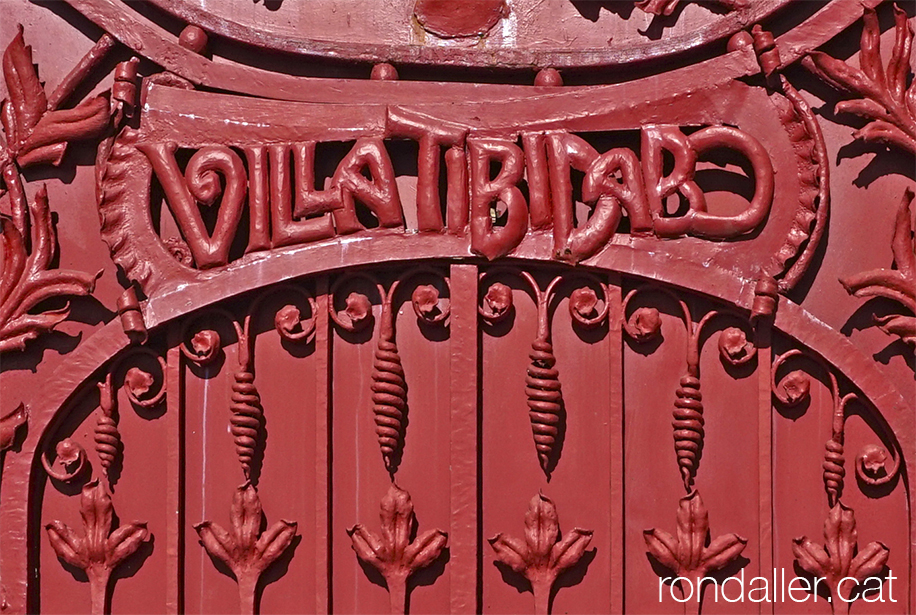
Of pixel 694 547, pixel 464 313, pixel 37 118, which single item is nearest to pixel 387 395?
pixel 464 313

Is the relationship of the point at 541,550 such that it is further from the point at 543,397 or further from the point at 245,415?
the point at 245,415

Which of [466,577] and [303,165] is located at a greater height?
[303,165]

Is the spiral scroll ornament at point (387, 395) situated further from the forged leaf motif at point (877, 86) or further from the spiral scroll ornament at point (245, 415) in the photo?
the forged leaf motif at point (877, 86)

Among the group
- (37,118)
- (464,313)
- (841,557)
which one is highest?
(37,118)

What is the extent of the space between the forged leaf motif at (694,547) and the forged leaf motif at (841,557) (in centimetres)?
14

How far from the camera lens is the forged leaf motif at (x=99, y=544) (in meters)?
2.14

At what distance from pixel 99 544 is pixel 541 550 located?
35.8 inches

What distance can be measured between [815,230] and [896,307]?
0.77ft

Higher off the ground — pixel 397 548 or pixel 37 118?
pixel 37 118

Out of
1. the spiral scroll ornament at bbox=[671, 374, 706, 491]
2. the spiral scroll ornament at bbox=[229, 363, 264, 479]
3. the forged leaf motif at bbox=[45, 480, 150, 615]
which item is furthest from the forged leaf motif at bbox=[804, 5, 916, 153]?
the forged leaf motif at bbox=[45, 480, 150, 615]

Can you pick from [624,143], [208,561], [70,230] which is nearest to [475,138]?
[624,143]

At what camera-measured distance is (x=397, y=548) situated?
83.0 inches

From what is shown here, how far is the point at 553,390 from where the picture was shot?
2109 mm

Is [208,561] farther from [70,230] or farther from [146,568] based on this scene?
[70,230]
